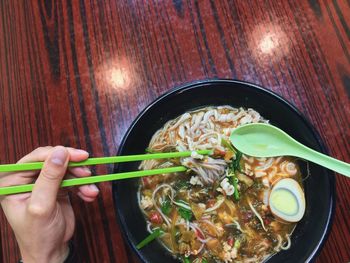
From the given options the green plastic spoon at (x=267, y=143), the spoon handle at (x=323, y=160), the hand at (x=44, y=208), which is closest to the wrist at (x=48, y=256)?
the hand at (x=44, y=208)

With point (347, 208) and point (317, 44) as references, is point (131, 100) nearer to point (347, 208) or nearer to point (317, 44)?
point (317, 44)

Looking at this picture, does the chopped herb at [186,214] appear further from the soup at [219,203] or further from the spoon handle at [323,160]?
the spoon handle at [323,160]

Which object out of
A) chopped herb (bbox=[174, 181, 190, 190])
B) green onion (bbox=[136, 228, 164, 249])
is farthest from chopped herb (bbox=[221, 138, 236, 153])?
green onion (bbox=[136, 228, 164, 249])

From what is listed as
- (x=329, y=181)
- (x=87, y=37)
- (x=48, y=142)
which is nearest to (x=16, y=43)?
(x=87, y=37)

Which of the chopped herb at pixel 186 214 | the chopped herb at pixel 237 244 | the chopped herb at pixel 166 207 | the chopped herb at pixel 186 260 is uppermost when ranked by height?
the chopped herb at pixel 166 207

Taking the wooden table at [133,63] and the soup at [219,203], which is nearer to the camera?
the soup at [219,203]

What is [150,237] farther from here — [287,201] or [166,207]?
[287,201]
